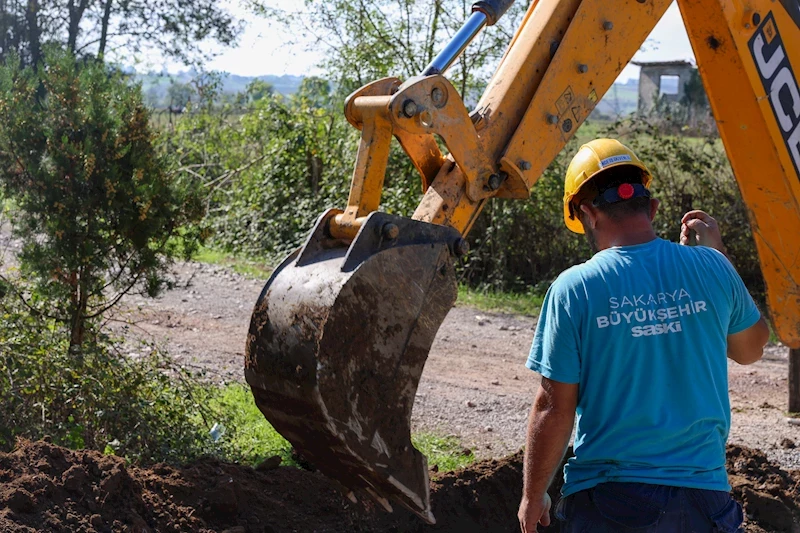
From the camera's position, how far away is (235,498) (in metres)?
4.70

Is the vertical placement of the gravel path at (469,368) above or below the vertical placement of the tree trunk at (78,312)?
below

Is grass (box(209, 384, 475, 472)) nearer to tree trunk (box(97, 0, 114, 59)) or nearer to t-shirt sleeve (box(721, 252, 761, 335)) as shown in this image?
t-shirt sleeve (box(721, 252, 761, 335))

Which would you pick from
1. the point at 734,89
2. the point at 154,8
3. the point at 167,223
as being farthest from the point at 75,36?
the point at 734,89

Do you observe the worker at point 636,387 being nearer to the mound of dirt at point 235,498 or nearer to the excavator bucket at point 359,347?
the excavator bucket at point 359,347

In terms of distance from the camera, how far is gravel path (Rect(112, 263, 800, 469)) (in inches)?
277

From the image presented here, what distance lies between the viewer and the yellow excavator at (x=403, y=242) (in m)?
3.27

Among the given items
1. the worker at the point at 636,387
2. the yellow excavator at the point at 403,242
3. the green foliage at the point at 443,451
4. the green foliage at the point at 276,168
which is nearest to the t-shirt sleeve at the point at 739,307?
the worker at the point at 636,387

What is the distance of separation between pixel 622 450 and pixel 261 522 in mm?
2288

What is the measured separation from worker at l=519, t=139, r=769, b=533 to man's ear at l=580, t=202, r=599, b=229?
0.10 metres

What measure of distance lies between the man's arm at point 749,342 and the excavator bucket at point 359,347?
1019mm

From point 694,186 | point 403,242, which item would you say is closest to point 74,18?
point 694,186

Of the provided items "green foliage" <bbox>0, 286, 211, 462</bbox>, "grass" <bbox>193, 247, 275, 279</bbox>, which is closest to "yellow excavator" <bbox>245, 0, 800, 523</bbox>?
"green foliage" <bbox>0, 286, 211, 462</bbox>

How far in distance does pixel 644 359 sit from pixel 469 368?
6029 mm

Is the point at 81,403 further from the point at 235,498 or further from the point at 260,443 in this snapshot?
the point at 235,498
